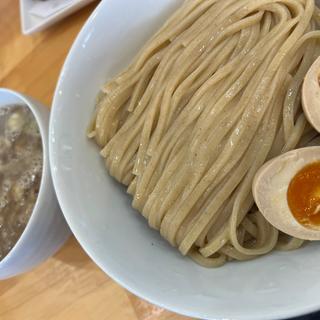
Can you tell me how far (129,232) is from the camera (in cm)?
106

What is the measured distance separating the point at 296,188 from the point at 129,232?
1.24ft

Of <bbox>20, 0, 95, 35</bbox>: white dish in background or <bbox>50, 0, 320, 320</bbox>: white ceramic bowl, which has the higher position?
<bbox>20, 0, 95, 35</bbox>: white dish in background

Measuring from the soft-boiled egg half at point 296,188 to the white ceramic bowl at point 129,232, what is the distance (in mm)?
70

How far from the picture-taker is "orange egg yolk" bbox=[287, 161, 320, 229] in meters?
0.92

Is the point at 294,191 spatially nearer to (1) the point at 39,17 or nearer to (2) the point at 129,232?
(2) the point at 129,232

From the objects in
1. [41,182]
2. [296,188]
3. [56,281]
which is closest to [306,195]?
[296,188]

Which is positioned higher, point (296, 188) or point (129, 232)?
point (296, 188)

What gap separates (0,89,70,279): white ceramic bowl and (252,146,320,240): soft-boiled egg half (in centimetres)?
47

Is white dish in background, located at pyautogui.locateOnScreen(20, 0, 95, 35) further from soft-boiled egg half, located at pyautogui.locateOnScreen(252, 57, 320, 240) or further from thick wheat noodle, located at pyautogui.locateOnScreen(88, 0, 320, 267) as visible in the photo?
soft-boiled egg half, located at pyautogui.locateOnScreen(252, 57, 320, 240)

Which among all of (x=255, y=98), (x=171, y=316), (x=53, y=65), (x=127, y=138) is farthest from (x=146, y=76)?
(x=171, y=316)

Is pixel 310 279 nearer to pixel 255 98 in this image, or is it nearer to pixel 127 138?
pixel 255 98

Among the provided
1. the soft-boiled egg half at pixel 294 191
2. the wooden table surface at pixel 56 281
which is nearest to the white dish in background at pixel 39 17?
the wooden table surface at pixel 56 281

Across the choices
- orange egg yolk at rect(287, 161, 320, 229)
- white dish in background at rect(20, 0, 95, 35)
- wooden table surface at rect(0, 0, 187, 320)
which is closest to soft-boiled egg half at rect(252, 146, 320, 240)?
orange egg yolk at rect(287, 161, 320, 229)

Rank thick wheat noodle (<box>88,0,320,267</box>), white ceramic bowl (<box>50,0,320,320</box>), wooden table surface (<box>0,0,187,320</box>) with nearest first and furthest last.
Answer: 1. white ceramic bowl (<box>50,0,320,320</box>)
2. thick wheat noodle (<box>88,0,320,267</box>)
3. wooden table surface (<box>0,0,187,320</box>)
